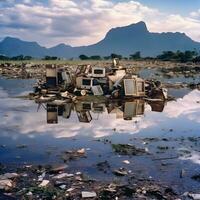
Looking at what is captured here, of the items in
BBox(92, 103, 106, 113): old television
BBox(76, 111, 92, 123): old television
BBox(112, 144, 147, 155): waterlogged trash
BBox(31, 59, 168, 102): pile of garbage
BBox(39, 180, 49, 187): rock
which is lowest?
BBox(92, 103, 106, 113): old television

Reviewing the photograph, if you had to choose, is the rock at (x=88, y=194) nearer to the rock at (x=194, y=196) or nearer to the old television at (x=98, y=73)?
the rock at (x=194, y=196)

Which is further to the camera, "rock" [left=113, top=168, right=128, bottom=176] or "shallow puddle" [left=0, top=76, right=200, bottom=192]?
"shallow puddle" [left=0, top=76, right=200, bottom=192]

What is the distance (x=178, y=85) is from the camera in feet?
109

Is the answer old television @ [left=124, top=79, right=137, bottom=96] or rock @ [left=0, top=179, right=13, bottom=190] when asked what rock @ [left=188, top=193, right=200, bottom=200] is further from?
old television @ [left=124, top=79, right=137, bottom=96]

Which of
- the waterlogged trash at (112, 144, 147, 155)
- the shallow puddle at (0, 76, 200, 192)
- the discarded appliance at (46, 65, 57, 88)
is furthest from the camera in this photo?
the discarded appliance at (46, 65, 57, 88)

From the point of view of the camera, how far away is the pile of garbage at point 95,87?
23828 mm

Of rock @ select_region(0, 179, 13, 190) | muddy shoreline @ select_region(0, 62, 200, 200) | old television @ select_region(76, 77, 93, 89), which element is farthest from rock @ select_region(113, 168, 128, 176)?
old television @ select_region(76, 77, 93, 89)

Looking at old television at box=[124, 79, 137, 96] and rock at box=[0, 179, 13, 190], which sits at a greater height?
old television at box=[124, 79, 137, 96]

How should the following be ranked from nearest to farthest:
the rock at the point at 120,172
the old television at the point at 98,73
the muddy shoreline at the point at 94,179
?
the muddy shoreline at the point at 94,179 → the rock at the point at 120,172 → the old television at the point at 98,73

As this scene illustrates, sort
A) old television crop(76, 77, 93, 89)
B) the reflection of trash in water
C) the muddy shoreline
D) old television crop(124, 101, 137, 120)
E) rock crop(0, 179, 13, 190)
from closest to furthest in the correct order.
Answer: the muddy shoreline < rock crop(0, 179, 13, 190) < the reflection of trash in water < old television crop(124, 101, 137, 120) < old television crop(76, 77, 93, 89)

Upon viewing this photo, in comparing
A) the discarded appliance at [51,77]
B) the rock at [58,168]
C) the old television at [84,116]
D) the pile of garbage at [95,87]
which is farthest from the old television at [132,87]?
the rock at [58,168]

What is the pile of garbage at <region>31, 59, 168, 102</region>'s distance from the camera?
2383 cm

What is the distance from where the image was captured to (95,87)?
2473cm

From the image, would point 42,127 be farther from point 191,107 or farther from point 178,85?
point 178,85
